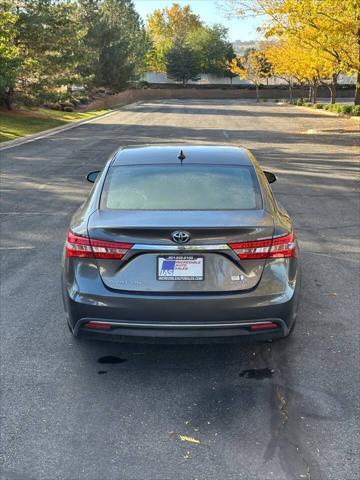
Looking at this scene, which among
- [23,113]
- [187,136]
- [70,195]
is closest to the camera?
[70,195]

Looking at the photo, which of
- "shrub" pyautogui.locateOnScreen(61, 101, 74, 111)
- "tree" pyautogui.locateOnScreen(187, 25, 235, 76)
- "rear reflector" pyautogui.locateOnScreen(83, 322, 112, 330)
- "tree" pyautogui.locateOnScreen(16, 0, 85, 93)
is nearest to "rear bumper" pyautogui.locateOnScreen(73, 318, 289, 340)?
"rear reflector" pyautogui.locateOnScreen(83, 322, 112, 330)

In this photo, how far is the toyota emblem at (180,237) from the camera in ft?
11.4

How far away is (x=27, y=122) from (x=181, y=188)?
2805 centimetres

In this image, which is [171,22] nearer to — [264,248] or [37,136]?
[37,136]

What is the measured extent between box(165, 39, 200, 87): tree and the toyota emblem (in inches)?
3870

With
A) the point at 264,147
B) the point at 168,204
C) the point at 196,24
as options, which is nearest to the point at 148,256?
the point at 168,204

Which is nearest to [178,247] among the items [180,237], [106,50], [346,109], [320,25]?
[180,237]

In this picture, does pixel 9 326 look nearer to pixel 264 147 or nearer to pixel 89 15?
pixel 264 147

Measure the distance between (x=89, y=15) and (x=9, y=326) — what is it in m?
58.8

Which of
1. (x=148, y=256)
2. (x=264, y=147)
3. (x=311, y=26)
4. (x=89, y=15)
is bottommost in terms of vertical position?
(x=264, y=147)

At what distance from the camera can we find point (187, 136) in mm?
23812

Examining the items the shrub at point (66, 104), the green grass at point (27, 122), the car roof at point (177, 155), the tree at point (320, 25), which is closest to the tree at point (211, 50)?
the shrub at point (66, 104)

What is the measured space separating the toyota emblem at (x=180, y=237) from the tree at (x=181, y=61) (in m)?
98.3

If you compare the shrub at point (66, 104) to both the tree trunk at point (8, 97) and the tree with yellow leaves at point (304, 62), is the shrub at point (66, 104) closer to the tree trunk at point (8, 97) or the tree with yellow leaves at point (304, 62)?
the tree trunk at point (8, 97)
